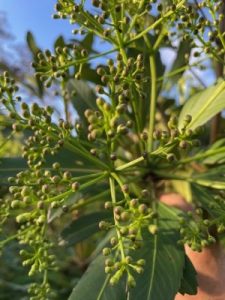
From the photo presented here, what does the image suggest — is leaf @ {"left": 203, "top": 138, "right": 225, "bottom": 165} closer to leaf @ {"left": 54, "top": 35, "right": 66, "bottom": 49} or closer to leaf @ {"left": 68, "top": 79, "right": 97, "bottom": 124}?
leaf @ {"left": 68, "top": 79, "right": 97, "bottom": 124}

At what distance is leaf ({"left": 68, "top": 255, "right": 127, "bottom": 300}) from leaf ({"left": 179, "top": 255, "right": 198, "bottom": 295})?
146 millimetres

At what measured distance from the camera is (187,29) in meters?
1.19

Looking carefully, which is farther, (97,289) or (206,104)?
(206,104)

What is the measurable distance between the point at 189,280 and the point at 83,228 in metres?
0.40

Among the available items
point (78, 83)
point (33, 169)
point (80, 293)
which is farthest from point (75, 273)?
point (33, 169)

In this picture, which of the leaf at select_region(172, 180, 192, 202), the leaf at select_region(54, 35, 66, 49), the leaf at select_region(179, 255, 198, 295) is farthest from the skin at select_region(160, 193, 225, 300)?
the leaf at select_region(54, 35, 66, 49)

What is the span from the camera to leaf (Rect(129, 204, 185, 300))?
111cm

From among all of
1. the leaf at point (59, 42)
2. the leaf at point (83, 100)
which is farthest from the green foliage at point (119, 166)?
the leaf at point (59, 42)

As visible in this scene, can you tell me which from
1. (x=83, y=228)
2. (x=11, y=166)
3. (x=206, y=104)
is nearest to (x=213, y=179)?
(x=206, y=104)

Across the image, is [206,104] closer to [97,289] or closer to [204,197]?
[204,197]

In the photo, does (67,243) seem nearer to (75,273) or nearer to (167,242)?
(167,242)

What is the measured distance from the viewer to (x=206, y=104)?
51.5 inches

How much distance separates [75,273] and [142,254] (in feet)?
6.02

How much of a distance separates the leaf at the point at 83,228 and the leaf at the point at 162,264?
205 mm
